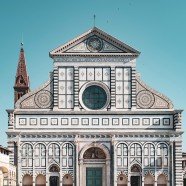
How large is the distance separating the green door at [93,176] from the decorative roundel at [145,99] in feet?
19.3

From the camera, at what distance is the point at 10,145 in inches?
1866

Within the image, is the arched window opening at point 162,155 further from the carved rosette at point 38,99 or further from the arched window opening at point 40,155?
the carved rosette at point 38,99

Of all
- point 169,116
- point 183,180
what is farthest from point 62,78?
point 183,180

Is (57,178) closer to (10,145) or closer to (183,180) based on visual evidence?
(10,145)

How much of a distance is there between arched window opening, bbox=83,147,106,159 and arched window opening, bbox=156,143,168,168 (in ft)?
13.4

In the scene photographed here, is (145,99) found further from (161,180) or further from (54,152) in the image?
(54,152)

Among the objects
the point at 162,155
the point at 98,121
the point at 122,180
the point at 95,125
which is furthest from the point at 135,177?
the point at 98,121

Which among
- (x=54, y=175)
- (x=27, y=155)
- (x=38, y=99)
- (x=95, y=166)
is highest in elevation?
(x=38, y=99)

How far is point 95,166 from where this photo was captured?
1893 inches

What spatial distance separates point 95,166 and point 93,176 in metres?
0.76

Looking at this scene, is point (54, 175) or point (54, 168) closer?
point (54, 175)

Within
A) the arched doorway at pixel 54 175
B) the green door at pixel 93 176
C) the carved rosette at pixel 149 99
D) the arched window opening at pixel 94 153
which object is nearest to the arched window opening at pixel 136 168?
the arched window opening at pixel 94 153

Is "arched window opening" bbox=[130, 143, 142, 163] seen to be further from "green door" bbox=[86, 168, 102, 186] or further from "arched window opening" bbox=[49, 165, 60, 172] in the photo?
"arched window opening" bbox=[49, 165, 60, 172]

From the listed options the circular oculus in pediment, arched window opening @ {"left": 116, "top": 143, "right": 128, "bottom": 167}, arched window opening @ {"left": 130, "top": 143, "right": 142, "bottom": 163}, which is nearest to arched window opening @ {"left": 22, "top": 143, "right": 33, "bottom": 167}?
the circular oculus in pediment
